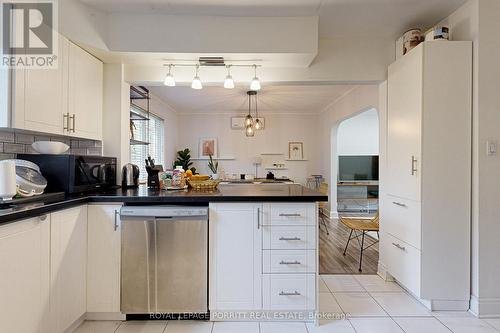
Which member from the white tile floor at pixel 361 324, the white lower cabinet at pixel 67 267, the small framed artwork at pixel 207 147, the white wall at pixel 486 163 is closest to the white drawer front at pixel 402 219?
the white wall at pixel 486 163

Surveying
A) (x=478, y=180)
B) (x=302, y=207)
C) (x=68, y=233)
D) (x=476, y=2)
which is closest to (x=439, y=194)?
(x=478, y=180)

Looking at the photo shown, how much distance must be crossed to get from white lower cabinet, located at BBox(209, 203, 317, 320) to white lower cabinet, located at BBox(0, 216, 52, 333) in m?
0.98

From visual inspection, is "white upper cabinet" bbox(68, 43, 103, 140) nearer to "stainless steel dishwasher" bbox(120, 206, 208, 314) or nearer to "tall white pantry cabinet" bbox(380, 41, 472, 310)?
"stainless steel dishwasher" bbox(120, 206, 208, 314)

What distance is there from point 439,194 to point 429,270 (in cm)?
61

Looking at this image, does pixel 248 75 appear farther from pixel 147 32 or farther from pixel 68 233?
pixel 68 233

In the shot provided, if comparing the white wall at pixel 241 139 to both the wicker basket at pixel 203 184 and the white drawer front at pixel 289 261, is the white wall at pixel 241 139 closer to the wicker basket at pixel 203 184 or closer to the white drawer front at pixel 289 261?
the wicker basket at pixel 203 184

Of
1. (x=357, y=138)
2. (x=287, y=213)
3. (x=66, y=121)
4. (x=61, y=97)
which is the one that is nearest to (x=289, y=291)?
(x=287, y=213)

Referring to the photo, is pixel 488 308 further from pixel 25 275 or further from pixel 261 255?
pixel 25 275

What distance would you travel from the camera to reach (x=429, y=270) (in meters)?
2.08

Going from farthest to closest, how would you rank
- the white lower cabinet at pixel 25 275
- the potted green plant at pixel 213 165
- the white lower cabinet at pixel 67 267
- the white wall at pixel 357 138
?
1. the white wall at pixel 357 138
2. the potted green plant at pixel 213 165
3. the white lower cabinet at pixel 67 267
4. the white lower cabinet at pixel 25 275

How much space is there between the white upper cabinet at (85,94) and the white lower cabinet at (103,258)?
753 millimetres

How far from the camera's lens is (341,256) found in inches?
133

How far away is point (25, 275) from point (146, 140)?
337 centimetres

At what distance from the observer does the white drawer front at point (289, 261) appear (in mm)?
1897
